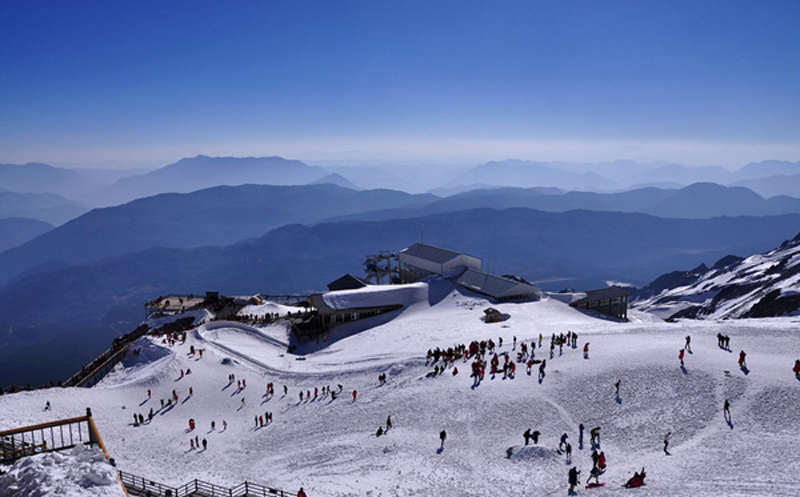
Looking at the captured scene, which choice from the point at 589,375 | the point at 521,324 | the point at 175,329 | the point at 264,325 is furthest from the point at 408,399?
the point at 175,329

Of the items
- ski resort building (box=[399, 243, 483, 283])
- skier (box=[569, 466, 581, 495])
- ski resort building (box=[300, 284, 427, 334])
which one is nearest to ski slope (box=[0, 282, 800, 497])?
skier (box=[569, 466, 581, 495])

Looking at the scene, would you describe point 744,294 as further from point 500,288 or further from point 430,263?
point 430,263

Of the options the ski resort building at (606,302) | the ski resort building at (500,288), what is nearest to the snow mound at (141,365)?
the ski resort building at (500,288)

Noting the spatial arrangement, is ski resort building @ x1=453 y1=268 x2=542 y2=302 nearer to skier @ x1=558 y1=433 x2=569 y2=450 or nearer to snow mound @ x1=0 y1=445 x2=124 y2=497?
skier @ x1=558 y1=433 x2=569 y2=450

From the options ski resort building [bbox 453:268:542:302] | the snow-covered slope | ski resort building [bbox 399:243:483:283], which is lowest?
the snow-covered slope

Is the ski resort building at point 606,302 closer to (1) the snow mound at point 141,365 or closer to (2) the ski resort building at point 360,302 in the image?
(2) the ski resort building at point 360,302

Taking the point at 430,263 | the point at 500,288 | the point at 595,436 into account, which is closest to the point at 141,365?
the point at 595,436
